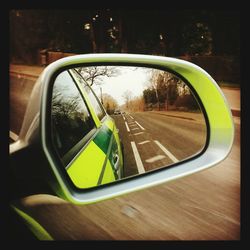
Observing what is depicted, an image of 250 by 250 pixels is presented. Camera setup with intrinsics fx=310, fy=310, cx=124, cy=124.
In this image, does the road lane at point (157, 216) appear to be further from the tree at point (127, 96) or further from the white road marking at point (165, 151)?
the tree at point (127, 96)

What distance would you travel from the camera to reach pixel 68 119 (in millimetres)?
1554

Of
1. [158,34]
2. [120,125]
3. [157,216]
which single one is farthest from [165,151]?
[158,34]

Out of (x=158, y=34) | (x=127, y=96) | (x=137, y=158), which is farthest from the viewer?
(x=158, y=34)

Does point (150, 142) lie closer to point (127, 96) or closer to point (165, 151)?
point (165, 151)

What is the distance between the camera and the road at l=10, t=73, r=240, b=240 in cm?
287

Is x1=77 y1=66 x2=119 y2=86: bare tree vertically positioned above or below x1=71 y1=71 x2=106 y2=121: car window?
above

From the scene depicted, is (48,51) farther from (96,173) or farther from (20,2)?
(96,173)

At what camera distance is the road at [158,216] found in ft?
9.41

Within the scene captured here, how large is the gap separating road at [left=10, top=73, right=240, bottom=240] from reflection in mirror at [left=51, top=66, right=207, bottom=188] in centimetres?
96

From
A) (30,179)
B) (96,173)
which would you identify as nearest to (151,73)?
(96,173)

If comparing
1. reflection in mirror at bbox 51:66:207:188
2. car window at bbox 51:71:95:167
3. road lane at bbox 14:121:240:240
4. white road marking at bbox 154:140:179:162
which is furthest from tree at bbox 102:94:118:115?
road lane at bbox 14:121:240:240

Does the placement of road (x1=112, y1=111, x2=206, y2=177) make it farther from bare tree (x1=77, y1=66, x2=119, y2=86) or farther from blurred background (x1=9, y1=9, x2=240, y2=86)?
blurred background (x1=9, y1=9, x2=240, y2=86)

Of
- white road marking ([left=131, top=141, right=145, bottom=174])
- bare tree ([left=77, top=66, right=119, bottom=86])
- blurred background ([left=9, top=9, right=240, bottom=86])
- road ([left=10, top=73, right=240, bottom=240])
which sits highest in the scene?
blurred background ([left=9, top=9, right=240, bottom=86])

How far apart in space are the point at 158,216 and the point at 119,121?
2.23m
